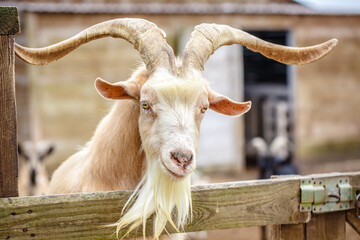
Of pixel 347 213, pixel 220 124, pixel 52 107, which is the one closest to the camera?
pixel 347 213

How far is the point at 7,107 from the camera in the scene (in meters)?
1.65

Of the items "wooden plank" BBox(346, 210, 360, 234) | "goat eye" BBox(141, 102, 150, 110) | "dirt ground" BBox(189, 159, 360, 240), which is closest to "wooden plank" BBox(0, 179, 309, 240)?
"wooden plank" BBox(346, 210, 360, 234)

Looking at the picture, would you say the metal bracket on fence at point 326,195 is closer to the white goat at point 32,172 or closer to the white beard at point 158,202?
the white beard at point 158,202

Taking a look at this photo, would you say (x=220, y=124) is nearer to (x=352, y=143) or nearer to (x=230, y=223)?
(x=352, y=143)

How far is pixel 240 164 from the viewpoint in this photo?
34.0 feet

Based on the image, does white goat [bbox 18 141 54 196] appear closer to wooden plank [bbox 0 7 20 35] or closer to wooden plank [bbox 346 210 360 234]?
wooden plank [bbox 0 7 20 35]

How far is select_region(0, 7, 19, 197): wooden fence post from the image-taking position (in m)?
1.63

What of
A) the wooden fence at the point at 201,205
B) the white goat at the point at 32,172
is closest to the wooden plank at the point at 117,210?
the wooden fence at the point at 201,205

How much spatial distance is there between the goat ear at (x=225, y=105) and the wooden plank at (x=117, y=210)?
81cm

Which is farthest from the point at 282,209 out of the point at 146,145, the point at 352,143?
the point at 352,143

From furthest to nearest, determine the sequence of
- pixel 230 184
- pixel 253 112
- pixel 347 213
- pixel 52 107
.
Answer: pixel 253 112 < pixel 52 107 < pixel 347 213 < pixel 230 184

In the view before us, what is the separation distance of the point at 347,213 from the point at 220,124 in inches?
322

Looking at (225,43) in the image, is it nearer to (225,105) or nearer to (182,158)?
(225,105)

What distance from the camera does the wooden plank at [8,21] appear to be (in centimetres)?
161
